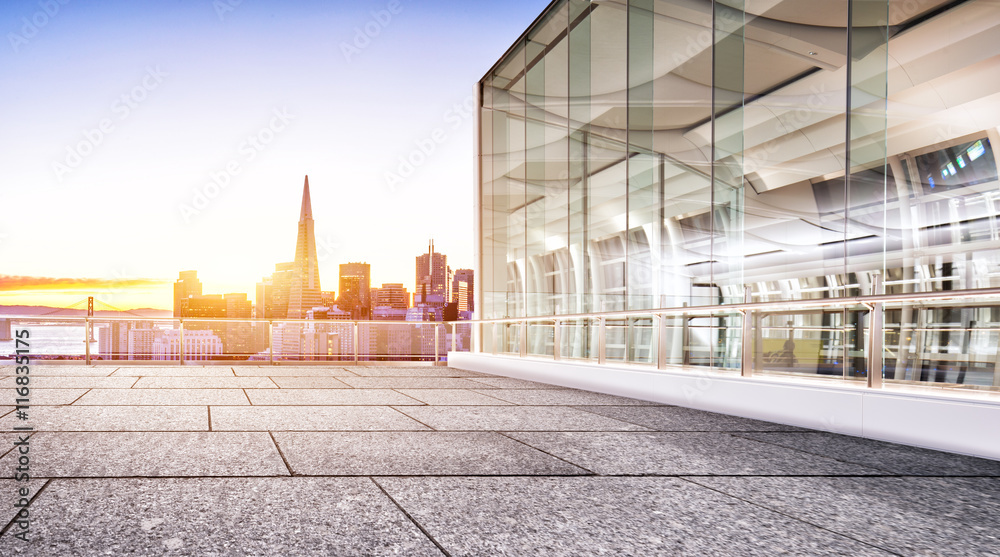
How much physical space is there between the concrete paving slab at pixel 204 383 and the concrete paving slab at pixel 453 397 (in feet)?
7.34

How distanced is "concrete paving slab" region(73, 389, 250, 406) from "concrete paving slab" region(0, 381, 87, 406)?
0.13 m

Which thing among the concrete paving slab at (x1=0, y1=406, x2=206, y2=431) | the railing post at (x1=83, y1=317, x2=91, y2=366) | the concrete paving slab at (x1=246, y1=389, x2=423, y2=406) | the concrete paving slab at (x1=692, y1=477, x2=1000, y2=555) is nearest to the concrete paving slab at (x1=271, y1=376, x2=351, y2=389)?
the concrete paving slab at (x1=246, y1=389, x2=423, y2=406)

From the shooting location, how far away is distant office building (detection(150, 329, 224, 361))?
14.0m

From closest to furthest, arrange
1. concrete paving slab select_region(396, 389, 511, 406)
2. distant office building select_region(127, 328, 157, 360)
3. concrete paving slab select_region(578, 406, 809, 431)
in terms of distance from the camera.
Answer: concrete paving slab select_region(578, 406, 809, 431), concrete paving slab select_region(396, 389, 511, 406), distant office building select_region(127, 328, 157, 360)

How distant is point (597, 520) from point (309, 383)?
8079mm

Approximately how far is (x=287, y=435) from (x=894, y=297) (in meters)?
4.73

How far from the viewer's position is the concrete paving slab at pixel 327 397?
7.33 m

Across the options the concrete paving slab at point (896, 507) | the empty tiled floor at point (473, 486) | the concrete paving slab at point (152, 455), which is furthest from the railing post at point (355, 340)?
the concrete paving slab at point (896, 507)

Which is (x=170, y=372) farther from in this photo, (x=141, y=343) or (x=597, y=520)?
(x=597, y=520)

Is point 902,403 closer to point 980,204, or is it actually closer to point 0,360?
point 980,204

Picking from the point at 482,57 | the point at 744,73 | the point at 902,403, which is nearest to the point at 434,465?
the point at 902,403

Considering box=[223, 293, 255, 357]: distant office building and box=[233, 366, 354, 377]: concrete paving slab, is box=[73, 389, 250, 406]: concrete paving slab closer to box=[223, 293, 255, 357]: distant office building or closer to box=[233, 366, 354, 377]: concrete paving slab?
box=[233, 366, 354, 377]: concrete paving slab

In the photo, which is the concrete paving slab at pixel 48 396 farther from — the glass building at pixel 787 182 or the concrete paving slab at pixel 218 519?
the glass building at pixel 787 182

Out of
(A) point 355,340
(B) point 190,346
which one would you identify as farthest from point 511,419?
(B) point 190,346
